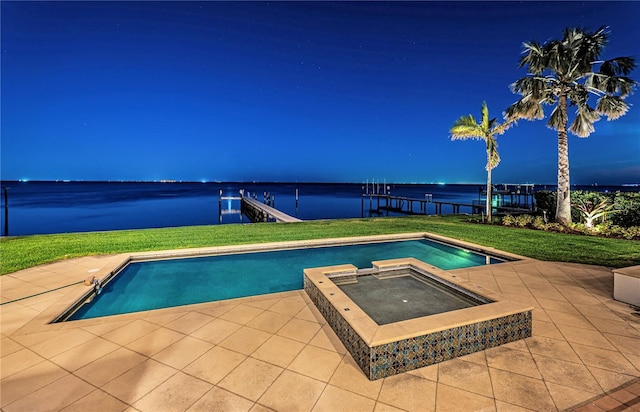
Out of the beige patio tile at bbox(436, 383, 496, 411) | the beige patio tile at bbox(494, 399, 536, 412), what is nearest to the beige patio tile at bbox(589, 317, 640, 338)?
the beige patio tile at bbox(494, 399, 536, 412)

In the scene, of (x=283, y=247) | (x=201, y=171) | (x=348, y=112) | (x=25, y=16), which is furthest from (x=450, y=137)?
(x=201, y=171)

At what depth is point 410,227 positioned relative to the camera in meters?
10.8

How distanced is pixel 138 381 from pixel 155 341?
2.23 ft

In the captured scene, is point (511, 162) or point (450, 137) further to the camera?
point (511, 162)

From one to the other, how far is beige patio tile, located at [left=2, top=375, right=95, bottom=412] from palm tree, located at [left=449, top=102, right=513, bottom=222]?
41.1ft

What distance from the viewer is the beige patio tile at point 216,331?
306 cm

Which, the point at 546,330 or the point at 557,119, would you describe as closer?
the point at 546,330

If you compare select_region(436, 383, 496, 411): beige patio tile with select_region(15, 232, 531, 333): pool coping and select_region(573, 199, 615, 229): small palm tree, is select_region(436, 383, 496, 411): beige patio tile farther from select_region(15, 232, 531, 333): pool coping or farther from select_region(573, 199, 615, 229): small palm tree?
select_region(573, 199, 615, 229): small palm tree

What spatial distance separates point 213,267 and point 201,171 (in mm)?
75093

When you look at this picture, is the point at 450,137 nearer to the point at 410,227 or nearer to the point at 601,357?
the point at 410,227

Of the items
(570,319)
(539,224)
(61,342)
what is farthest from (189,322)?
(539,224)

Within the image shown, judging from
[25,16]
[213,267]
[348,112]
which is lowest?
[213,267]

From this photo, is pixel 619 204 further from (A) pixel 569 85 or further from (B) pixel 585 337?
(B) pixel 585 337

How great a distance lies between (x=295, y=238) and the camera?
8703mm
